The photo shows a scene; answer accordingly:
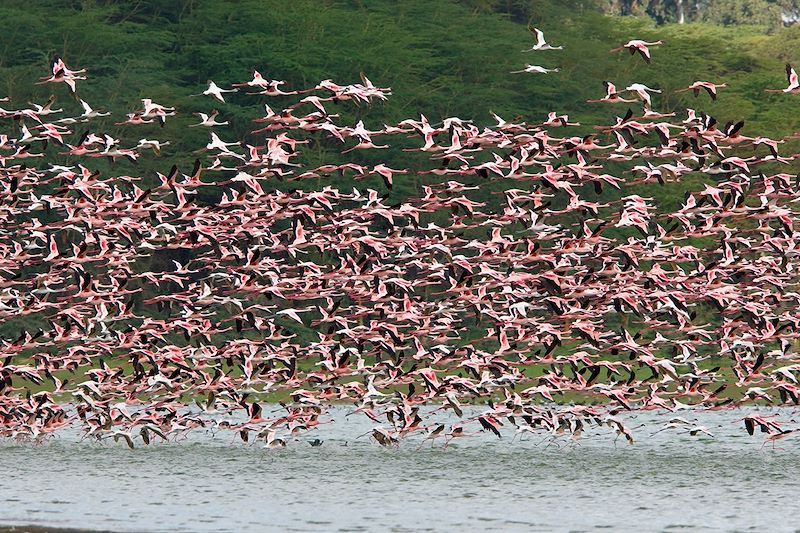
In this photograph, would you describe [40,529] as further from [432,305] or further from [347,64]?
[347,64]

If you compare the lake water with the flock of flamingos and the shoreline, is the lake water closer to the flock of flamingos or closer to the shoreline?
the shoreline

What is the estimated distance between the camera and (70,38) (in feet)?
227

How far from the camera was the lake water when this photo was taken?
27.8 metres

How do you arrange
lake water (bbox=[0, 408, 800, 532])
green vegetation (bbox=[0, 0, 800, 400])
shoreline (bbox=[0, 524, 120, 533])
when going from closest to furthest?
1. shoreline (bbox=[0, 524, 120, 533])
2. lake water (bbox=[0, 408, 800, 532])
3. green vegetation (bbox=[0, 0, 800, 400])

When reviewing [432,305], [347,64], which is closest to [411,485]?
[432,305]

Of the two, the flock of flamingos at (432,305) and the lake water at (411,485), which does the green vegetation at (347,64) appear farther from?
the lake water at (411,485)

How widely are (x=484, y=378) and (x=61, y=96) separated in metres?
33.2

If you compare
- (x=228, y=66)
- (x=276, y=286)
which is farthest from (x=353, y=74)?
(x=276, y=286)

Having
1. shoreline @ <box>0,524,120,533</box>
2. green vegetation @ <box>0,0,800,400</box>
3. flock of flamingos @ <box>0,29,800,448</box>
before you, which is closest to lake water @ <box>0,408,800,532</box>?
shoreline @ <box>0,524,120,533</box>

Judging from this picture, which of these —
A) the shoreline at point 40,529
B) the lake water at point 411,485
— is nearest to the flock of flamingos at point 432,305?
the lake water at point 411,485

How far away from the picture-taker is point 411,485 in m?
31.9

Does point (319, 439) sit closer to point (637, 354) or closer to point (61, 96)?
point (637, 354)

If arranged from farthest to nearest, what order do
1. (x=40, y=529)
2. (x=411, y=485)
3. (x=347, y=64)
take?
(x=347, y=64)
(x=411, y=485)
(x=40, y=529)

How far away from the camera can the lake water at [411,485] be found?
27828 millimetres
